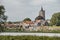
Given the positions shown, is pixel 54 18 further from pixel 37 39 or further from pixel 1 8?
pixel 37 39

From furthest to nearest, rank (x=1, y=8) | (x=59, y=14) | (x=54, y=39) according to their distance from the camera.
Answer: (x=59, y=14) → (x=1, y=8) → (x=54, y=39)

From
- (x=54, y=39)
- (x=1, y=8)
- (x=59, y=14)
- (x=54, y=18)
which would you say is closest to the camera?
(x=54, y=39)

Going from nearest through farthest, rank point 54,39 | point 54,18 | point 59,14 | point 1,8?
point 54,39 < point 1,8 < point 54,18 < point 59,14

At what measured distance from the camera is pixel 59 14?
82938 mm

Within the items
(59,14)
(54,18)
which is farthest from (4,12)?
(59,14)

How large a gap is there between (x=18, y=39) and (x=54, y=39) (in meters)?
2.81

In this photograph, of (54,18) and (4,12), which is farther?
(54,18)

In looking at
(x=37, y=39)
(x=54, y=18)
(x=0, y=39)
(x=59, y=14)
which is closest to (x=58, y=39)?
(x=37, y=39)

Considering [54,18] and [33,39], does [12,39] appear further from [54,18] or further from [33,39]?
[54,18]

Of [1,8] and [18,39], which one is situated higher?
[1,8]

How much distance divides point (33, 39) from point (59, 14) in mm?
67851

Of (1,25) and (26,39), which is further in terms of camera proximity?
(1,25)

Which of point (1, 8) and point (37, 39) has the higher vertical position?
point (1, 8)

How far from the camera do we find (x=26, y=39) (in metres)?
16.6
